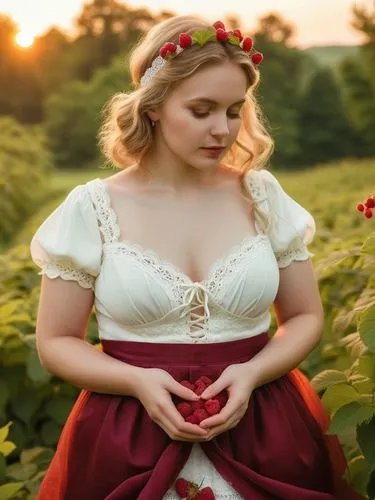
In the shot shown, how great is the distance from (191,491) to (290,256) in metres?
0.78

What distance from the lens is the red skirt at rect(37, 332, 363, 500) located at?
2.78 meters

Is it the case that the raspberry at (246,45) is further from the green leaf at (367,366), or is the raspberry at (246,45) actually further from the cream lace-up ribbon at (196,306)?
the green leaf at (367,366)

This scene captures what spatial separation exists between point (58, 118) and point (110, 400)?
63.8m

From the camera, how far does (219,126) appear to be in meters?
2.79

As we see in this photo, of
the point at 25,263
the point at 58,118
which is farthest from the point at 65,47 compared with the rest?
the point at 25,263

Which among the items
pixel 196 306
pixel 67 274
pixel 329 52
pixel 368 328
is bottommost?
pixel 368 328

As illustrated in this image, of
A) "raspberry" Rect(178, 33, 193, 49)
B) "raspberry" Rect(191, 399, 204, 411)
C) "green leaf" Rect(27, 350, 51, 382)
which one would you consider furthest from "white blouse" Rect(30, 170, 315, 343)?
"green leaf" Rect(27, 350, 51, 382)

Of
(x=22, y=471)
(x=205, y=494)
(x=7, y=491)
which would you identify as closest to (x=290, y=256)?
(x=205, y=494)

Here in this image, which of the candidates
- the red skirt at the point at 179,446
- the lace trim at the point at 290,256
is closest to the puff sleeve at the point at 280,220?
the lace trim at the point at 290,256

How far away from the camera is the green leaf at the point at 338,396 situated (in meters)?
2.92

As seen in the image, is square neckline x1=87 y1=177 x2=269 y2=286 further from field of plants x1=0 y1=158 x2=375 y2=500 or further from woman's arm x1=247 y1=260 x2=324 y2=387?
field of plants x1=0 y1=158 x2=375 y2=500

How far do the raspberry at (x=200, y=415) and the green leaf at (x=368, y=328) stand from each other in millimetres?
509

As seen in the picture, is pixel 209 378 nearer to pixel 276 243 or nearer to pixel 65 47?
pixel 276 243

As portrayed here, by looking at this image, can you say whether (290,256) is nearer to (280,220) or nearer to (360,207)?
(280,220)
